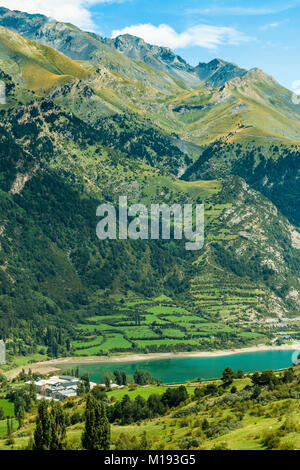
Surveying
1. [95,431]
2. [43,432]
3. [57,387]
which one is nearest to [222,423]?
[95,431]

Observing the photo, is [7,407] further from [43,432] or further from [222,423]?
[222,423]

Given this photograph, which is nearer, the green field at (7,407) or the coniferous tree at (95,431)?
the coniferous tree at (95,431)

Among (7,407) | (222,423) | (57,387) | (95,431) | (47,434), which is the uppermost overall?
(222,423)

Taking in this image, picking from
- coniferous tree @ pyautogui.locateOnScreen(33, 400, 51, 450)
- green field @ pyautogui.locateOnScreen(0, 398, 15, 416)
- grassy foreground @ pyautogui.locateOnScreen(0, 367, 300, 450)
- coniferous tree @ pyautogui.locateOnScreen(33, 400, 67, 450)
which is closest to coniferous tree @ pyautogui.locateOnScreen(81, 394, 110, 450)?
grassy foreground @ pyautogui.locateOnScreen(0, 367, 300, 450)

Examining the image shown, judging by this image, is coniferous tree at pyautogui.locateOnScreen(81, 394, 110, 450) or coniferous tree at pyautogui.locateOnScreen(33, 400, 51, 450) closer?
coniferous tree at pyautogui.locateOnScreen(33, 400, 51, 450)

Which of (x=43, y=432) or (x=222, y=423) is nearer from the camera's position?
(x=43, y=432)

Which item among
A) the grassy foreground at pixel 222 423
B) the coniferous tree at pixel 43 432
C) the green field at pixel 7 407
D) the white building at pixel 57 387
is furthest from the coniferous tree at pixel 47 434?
the white building at pixel 57 387

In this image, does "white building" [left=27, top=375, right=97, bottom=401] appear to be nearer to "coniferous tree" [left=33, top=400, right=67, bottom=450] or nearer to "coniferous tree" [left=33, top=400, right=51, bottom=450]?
"coniferous tree" [left=33, top=400, right=67, bottom=450]

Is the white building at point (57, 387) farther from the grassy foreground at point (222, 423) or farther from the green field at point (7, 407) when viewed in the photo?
the grassy foreground at point (222, 423)

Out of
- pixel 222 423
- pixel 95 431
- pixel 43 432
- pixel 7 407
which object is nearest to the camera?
pixel 43 432
